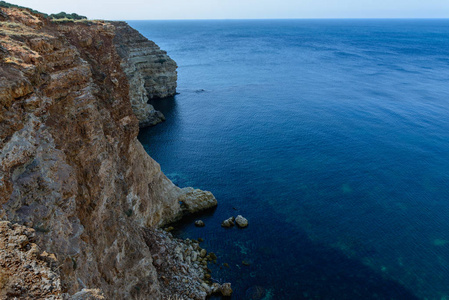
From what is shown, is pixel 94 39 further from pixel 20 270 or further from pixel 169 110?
pixel 169 110

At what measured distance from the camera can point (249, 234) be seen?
40750 mm

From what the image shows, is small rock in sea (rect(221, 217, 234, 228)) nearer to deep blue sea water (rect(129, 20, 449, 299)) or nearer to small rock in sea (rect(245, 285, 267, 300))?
deep blue sea water (rect(129, 20, 449, 299))

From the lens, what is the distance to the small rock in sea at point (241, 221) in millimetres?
41969

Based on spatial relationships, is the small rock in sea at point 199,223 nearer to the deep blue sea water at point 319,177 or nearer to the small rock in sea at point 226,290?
the deep blue sea water at point 319,177

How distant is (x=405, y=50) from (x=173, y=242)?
19831cm

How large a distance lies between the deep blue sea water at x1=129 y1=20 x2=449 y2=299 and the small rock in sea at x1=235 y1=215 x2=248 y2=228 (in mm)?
887

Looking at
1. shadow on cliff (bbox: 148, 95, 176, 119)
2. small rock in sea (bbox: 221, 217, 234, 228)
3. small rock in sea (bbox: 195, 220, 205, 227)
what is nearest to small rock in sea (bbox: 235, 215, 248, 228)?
small rock in sea (bbox: 221, 217, 234, 228)

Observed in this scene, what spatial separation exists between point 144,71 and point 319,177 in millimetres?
60888

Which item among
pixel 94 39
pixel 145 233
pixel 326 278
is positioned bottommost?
pixel 326 278

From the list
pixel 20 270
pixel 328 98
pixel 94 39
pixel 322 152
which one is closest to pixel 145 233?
pixel 94 39

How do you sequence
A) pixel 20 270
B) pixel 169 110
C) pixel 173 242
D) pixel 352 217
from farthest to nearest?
pixel 169 110, pixel 352 217, pixel 173 242, pixel 20 270

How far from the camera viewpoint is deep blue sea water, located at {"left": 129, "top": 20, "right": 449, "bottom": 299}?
1388 inches

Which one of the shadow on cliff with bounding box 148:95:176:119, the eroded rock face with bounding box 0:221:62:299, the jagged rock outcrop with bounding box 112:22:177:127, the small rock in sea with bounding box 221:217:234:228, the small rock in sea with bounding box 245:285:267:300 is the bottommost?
the small rock in sea with bounding box 245:285:267:300

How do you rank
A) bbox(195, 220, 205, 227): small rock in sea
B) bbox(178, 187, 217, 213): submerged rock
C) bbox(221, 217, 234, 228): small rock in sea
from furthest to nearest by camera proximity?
1. bbox(178, 187, 217, 213): submerged rock
2. bbox(195, 220, 205, 227): small rock in sea
3. bbox(221, 217, 234, 228): small rock in sea
